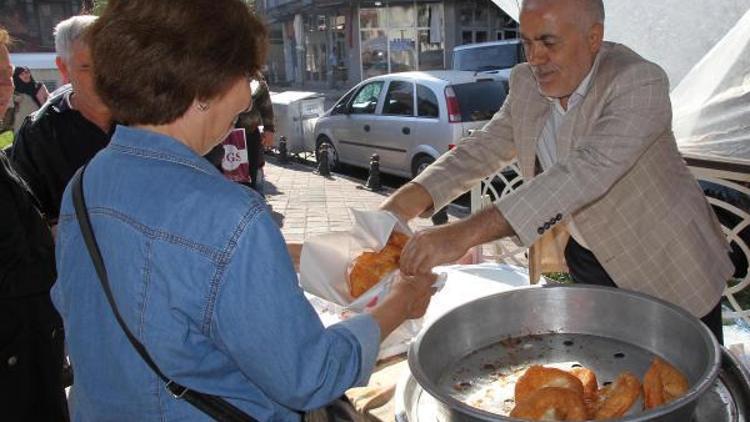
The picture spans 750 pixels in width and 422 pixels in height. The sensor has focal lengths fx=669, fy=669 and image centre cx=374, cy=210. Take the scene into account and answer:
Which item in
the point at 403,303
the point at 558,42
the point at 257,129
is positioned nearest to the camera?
the point at 403,303

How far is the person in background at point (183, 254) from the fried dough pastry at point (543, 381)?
1.10 feet

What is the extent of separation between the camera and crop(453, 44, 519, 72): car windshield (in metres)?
11.7

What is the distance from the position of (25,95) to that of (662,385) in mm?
8940

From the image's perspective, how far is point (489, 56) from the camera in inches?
468

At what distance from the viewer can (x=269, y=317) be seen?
1.16 meters

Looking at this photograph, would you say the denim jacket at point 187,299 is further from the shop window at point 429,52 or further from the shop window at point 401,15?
the shop window at point 401,15

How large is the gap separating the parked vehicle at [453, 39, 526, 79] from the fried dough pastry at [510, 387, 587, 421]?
34.9 feet

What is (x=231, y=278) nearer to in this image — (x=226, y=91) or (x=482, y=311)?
(x=226, y=91)

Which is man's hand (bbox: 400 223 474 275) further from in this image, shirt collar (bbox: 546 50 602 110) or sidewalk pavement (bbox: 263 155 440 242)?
sidewalk pavement (bbox: 263 155 440 242)

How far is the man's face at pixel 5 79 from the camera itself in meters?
2.94

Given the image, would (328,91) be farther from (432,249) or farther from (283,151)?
(432,249)

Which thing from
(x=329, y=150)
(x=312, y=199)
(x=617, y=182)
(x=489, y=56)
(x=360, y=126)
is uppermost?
(x=489, y=56)

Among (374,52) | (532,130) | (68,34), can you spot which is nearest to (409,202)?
(532,130)

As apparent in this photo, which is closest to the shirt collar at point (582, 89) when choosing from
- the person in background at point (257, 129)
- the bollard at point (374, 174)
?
the person in background at point (257, 129)
